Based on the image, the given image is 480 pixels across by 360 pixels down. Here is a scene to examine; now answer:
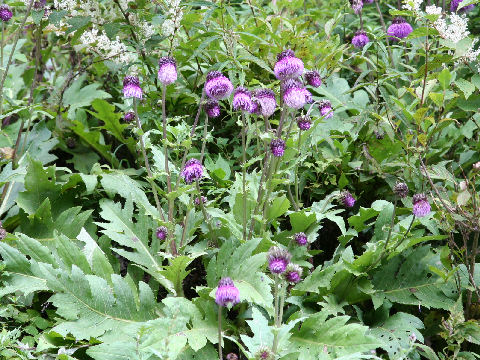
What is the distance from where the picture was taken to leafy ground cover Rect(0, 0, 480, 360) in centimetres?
244

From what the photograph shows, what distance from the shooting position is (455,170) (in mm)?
3475

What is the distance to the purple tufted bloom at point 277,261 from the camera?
6.87 ft

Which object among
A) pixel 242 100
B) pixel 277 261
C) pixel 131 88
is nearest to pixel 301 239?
pixel 277 261

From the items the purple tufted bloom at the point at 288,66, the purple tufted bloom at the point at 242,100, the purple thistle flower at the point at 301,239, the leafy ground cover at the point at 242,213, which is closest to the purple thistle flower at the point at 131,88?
the leafy ground cover at the point at 242,213

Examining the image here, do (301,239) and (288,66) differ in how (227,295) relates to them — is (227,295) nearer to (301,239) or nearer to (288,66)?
(301,239)

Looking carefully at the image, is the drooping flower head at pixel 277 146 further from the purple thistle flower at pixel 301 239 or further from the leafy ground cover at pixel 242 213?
the purple thistle flower at pixel 301 239

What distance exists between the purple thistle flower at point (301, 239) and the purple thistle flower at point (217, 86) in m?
0.78

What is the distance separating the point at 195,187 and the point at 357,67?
6.05ft

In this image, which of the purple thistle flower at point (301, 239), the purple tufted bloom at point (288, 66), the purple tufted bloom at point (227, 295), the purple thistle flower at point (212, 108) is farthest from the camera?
the purple thistle flower at point (301, 239)

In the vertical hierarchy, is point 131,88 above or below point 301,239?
above

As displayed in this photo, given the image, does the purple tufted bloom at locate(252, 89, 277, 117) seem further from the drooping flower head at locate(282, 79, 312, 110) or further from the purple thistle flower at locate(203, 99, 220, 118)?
the purple thistle flower at locate(203, 99, 220, 118)

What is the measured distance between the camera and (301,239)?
9.03 ft

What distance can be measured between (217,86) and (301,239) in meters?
0.85

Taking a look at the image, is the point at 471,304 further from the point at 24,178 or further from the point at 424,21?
the point at 24,178
